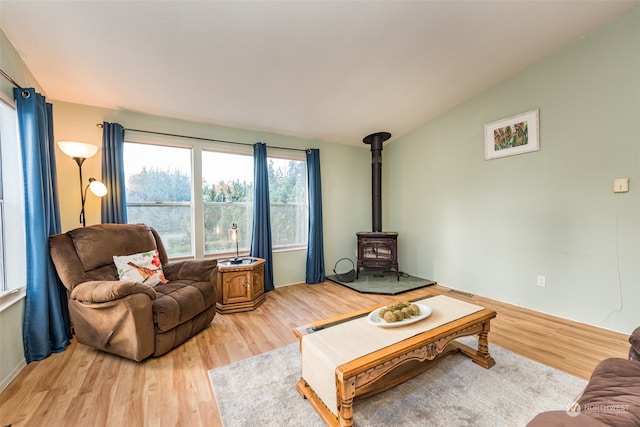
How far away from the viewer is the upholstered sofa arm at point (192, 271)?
2638mm

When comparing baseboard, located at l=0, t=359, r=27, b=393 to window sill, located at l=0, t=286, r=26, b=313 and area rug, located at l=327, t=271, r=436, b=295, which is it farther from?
area rug, located at l=327, t=271, r=436, b=295

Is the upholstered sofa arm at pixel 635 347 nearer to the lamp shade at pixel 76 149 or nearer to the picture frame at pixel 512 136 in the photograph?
the picture frame at pixel 512 136

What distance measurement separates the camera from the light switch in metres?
2.37

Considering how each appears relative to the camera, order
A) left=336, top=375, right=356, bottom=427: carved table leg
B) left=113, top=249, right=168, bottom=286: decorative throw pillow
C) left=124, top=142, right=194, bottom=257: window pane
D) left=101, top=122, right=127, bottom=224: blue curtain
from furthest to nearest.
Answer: left=124, top=142, right=194, bottom=257: window pane, left=101, top=122, right=127, bottom=224: blue curtain, left=113, top=249, right=168, bottom=286: decorative throw pillow, left=336, top=375, right=356, bottom=427: carved table leg

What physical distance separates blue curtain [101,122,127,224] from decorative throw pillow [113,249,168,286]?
2.02ft

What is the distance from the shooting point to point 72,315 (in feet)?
6.89

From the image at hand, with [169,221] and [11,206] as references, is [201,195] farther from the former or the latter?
[11,206]

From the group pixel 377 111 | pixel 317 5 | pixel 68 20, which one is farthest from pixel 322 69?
pixel 68 20

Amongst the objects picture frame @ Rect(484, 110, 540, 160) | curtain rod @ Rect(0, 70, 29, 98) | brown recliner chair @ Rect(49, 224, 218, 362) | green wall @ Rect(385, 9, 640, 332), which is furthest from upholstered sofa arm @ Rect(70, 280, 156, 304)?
picture frame @ Rect(484, 110, 540, 160)

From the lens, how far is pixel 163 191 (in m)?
3.23

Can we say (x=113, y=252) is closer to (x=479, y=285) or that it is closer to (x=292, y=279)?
(x=292, y=279)

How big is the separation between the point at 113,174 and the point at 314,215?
8.39 feet

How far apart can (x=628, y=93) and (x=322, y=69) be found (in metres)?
2.82

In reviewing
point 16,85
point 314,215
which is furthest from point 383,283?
point 16,85
